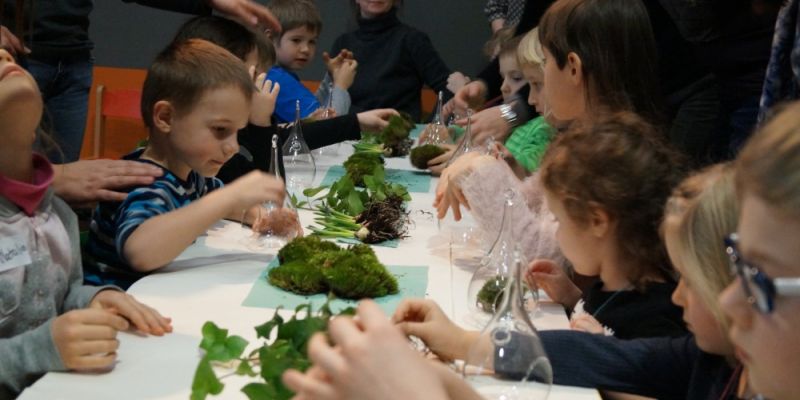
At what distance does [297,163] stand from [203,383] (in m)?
1.44

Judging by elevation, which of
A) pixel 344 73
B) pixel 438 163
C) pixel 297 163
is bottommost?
pixel 344 73

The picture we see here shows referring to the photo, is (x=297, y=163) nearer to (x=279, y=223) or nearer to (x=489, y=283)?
(x=279, y=223)

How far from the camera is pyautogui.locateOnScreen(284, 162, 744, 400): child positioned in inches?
32.1

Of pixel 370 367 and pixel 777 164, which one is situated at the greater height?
pixel 777 164

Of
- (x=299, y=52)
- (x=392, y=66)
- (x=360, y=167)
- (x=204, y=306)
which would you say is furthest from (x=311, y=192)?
(x=392, y=66)

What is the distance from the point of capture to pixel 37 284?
1521 millimetres

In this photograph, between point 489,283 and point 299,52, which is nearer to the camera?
point 489,283

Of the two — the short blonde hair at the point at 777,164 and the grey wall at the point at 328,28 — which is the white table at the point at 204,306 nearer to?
the short blonde hair at the point at 777,164

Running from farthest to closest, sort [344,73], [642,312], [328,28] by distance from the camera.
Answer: [328,28] < [344,73] < [642,312]

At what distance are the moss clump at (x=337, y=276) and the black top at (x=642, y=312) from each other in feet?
1.21

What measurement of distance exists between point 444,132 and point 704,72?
0.86m

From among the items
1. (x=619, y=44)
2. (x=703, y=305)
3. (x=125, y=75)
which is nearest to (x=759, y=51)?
(x=619, y=44)

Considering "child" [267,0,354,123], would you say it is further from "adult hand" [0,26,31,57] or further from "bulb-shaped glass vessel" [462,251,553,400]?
"bulb-shaped glass vessel" [462,251,553,400]

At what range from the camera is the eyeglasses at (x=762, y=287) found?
787 mm
